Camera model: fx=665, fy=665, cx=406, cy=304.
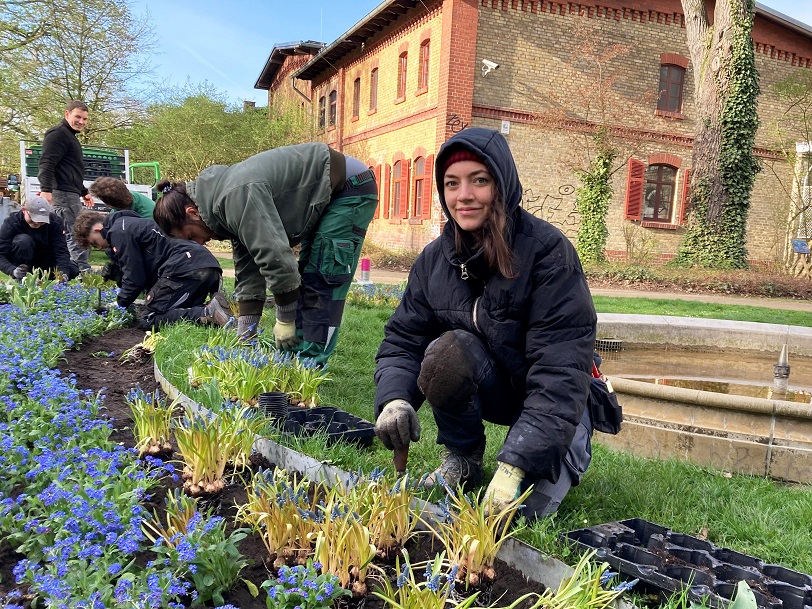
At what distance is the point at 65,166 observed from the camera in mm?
8227

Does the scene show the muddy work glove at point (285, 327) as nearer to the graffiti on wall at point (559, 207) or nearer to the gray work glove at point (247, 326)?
the gray work glove at point (247, 326)

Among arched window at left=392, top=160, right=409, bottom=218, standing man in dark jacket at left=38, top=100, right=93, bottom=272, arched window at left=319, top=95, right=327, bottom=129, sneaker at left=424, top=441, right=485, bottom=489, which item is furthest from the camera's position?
arched window at left=319, top=95, right=327, bottom=129

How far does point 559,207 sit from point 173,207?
1627cm

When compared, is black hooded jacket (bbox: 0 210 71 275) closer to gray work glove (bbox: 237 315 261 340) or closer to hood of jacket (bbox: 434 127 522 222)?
gray work glove (bbox: 237 315 261 340)

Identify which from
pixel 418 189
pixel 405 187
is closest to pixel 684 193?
pixel 418 189

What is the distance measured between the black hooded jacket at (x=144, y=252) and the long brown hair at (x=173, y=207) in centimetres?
169

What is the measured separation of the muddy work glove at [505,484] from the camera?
7.10ft

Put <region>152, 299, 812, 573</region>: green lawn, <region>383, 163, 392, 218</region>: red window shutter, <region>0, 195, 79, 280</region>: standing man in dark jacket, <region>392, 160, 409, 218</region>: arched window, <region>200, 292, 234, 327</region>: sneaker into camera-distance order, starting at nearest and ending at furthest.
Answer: <region>152, 299, 812, 573</region>: green lawn, <region>200, 292, 234, 327</region>: sneaker, <region>0, 195, 79, 280</region>: standing man in dark jacket, <region>392, 160, 409, 218</region>: arched window, <region>383, 163, 392, 218</region>: red window shutter

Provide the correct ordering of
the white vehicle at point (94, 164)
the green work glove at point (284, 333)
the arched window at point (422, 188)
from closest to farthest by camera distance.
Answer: the green work glove at point (284, 333)
the white vehicle at point (94, 164)
the arched window at point (422, 188)

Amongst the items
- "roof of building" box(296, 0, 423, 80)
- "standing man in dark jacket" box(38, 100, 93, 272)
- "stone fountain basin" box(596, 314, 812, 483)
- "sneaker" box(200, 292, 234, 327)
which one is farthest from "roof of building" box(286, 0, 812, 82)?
"stone fountain basin" box(596, 314, 812, 483)

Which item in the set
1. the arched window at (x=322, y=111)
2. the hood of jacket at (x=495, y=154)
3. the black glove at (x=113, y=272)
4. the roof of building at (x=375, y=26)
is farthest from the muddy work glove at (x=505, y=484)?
the arched window at (x=322, y=111)

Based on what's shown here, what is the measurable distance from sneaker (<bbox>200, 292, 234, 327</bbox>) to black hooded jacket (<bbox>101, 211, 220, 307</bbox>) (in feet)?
1.36

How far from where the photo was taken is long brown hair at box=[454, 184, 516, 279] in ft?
7.59

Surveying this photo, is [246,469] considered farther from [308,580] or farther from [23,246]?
[23,246]
